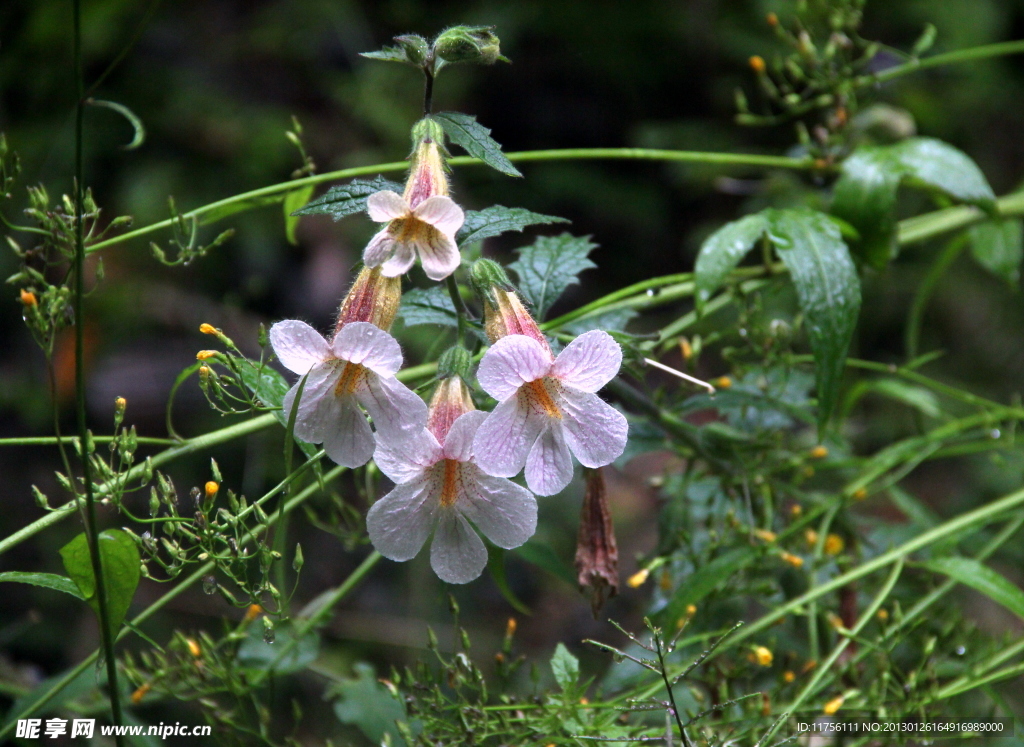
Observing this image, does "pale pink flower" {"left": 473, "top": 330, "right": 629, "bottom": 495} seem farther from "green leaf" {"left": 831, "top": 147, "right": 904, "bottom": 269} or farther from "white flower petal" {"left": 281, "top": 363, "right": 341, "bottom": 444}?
"green leaf" {"left": 831, "top": 147, "right": 904, "bottom": 269}

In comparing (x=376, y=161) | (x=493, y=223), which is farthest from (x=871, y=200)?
(x=376, y=161)

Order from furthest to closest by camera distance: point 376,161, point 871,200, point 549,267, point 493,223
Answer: point 376,161 → point 871,200 → point 549,267 → point 493,223

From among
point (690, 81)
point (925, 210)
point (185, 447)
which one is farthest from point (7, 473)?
point (925, 210)

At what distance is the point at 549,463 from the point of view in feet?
2.21

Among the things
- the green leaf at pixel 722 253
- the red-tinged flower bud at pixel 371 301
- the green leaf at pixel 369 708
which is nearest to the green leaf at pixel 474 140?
the red-tinged flower bud at pixel 371 301

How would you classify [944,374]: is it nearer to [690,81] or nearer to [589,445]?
[690,81]

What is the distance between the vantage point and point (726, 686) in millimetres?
878

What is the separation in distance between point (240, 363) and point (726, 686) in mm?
622

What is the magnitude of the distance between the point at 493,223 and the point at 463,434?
215 millimetres

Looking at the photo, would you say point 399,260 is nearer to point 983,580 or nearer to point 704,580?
point 704,580

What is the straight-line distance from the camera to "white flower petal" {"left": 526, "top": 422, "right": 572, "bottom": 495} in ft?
2.18

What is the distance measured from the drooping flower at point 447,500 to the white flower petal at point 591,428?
6cm

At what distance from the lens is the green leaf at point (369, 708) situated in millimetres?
927

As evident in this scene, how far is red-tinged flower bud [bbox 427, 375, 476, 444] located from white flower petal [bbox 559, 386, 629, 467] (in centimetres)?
9
